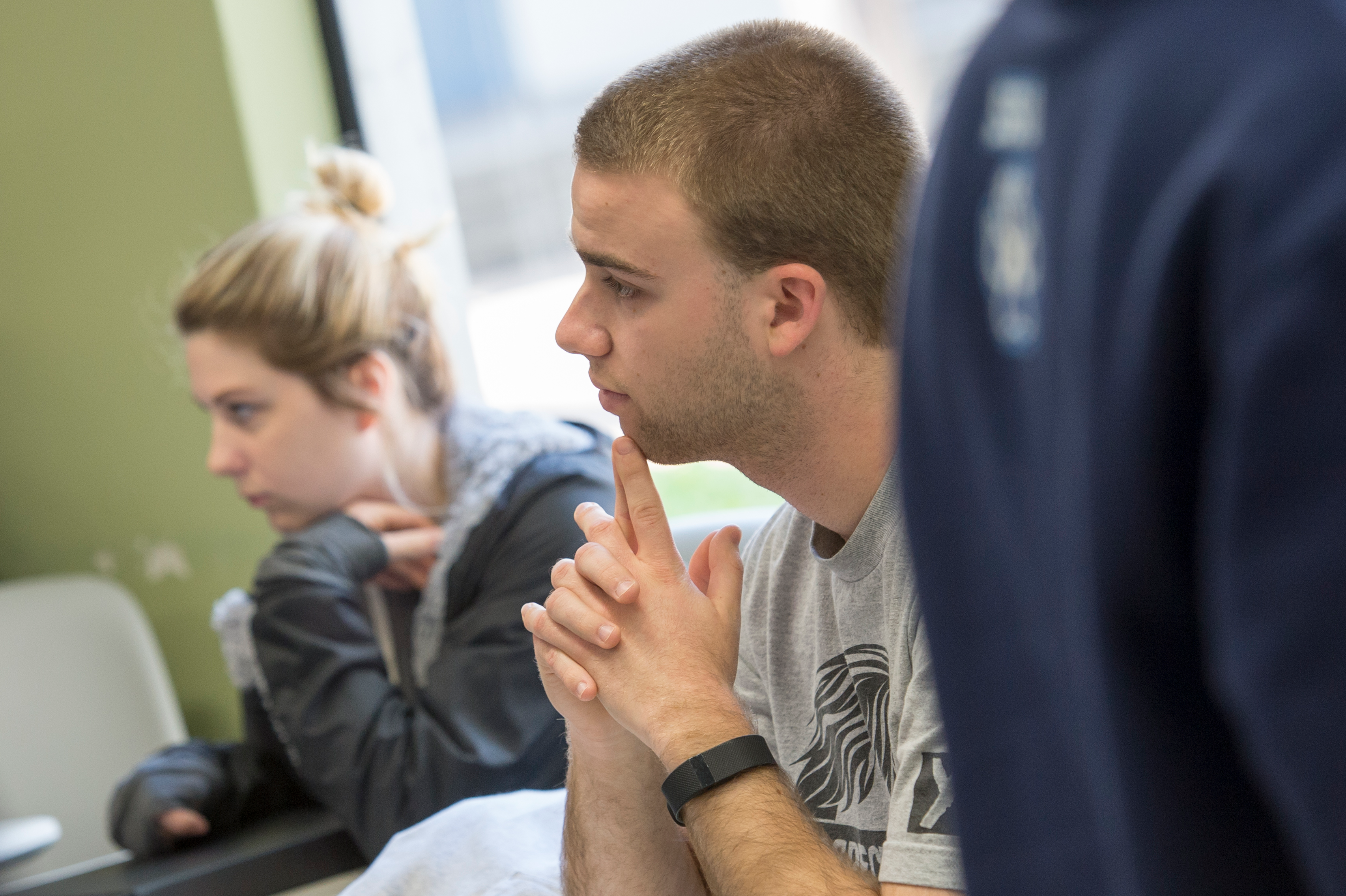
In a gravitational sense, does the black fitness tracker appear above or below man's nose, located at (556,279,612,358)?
below

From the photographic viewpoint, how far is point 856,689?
1.02 m

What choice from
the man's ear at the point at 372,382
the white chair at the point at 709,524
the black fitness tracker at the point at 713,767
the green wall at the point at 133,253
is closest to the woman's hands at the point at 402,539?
the man's ear at the point at 372,382

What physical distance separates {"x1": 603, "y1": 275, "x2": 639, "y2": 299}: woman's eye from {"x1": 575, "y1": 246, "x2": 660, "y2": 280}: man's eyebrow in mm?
13

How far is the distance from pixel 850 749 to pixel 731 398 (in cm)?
31

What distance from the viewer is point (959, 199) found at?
0.93 ft

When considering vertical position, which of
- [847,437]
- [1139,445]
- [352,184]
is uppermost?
[352,184]

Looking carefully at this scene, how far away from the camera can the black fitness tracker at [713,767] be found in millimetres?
866

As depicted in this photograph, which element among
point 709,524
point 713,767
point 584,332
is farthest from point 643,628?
point 709,524

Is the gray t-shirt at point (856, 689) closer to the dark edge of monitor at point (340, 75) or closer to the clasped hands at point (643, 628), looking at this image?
the clasped hands at point (643, 628)

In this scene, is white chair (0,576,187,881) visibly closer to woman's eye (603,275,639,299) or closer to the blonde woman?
the blonde woman

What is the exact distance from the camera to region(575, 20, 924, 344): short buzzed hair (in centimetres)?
99

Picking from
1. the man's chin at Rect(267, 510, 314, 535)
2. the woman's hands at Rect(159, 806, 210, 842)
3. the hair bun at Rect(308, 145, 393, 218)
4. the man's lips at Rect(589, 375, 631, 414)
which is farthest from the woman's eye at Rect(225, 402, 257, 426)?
the man's lips at Rect(589, 375, 631, 414)

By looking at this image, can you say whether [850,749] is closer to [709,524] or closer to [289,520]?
[709,524]

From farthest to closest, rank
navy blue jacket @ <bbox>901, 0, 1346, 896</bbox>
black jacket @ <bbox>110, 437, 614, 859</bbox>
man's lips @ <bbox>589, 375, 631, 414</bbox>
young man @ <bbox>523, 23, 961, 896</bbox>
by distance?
black jacket @ <bbox>110, 437, 614, 859</bbox>, man's lips @ <bbox>589, 375, 631, 414</bbox>, young man @ <bbox>523, 23, 961, 896</bbox>, navy blue jacket @ <bbox>901, 0, 1346, 896</bbox>
